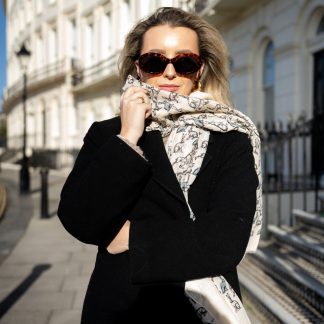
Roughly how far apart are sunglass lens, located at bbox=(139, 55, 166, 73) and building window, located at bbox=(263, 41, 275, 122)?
10508 mm

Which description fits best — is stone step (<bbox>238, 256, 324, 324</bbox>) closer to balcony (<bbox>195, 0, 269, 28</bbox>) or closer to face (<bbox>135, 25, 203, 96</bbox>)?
face (<bbox>135, 25, 203, 96</bbox>)

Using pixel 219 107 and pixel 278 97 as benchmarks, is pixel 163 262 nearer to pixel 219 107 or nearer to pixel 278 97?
pixel 219 107

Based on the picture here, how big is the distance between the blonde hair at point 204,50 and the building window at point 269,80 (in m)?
10.3

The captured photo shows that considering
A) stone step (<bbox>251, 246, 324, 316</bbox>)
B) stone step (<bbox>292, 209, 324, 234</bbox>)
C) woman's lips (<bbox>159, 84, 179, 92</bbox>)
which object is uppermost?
woman's lips (<bbox>159, 84, 179, 92</bbox>)

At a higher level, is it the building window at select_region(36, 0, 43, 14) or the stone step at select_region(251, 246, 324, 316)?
the building window at select_region(36, 0, 43, 14)

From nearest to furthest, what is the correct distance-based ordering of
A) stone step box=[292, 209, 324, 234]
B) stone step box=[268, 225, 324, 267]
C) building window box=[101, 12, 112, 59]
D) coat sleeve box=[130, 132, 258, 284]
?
coat sleeve box=[130, 132, 258, 284], stone step box=[268, 225, 324, 267], stone step box=[292, 209, 324, 234], building window box=[101, 12, 112, 59]

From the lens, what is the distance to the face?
1.57 m

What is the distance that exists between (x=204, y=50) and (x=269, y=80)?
10.7 m

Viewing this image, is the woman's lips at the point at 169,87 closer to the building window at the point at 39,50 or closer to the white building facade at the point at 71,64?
the white building facade at the point at 71,64

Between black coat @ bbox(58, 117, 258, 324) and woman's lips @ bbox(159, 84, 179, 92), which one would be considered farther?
woman's lips @ bbox(159, 84, 179, 92)

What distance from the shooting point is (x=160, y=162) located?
139cm

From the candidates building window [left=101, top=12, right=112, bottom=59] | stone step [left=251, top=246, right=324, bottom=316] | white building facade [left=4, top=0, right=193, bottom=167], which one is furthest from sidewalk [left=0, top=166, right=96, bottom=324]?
building window [left=101, top=12, right=112, bottom=59]

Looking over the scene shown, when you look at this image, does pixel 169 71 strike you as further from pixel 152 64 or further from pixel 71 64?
pixel 71 64

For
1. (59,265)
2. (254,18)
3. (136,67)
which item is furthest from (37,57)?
(136,67)
